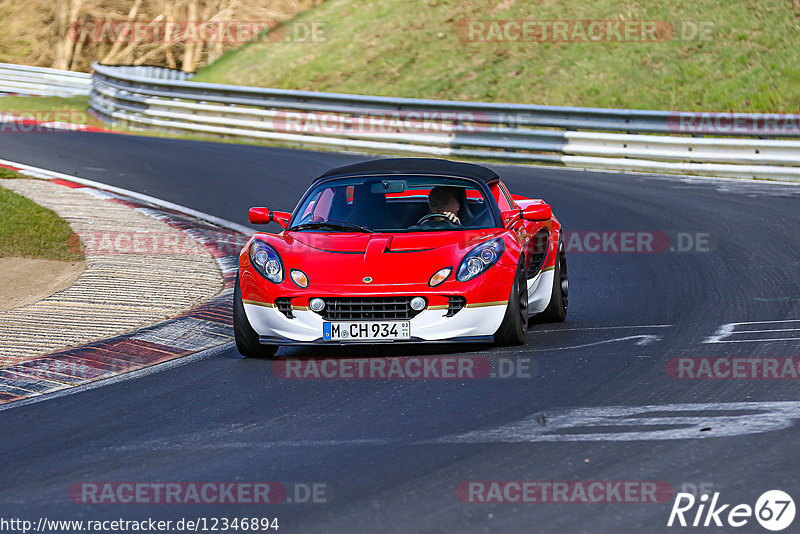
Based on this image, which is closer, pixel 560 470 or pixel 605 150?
pixel 560 470

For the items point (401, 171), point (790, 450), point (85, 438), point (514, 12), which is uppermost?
point (514, 12)

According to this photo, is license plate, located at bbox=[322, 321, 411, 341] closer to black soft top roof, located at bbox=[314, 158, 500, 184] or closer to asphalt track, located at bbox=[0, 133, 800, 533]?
asphalt track, located at bbox=[0, 133, 800, 533]

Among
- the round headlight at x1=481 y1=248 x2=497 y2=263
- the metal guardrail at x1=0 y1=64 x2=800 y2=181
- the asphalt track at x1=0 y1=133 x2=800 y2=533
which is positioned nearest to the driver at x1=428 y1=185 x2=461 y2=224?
the round headlight at x1=481 y1=248 x2=497 y2=263

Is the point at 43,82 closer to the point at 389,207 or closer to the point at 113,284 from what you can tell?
the point at 113,284

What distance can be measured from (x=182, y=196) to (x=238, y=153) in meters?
4.78

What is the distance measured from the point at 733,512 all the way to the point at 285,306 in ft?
12.9

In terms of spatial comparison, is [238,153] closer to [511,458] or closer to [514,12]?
[514,12]

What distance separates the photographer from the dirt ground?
1046cm

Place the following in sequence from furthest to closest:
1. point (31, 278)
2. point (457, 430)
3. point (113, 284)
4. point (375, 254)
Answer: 1. point (31, 278)
2. point (113, 284)
3. point (375, 254)
4. point (457, 430)

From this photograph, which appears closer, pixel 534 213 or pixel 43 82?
pixel 534 213

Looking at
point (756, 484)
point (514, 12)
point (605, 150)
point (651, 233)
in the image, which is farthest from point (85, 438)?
point (514, 12)

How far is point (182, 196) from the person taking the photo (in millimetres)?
16406

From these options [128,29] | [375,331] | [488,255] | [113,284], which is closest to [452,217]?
[488,255]

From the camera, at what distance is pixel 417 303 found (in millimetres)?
7668
